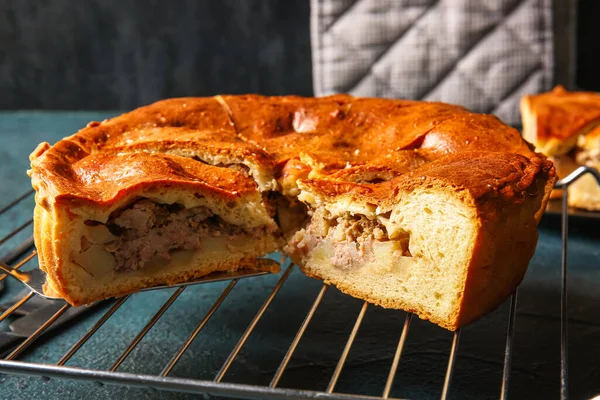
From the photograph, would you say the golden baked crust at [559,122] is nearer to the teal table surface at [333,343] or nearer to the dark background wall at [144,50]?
the teal table surface at [333,343]

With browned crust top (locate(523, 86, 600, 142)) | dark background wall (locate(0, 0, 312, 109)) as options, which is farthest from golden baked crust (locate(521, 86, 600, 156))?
dark background wall (locate(0, 0, 312, 109))

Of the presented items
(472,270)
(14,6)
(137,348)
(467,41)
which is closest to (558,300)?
(472,270)

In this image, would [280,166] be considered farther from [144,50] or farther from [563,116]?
[144,50]

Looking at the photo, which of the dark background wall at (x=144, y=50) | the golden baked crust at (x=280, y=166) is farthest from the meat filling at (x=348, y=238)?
the dark background wall at (x=144, y=50)

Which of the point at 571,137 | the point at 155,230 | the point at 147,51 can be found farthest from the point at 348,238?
the point at 147,51

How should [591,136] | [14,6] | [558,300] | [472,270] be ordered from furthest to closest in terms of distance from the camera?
1. [14,6]
2. [591,136]
3. [558,300]
4. [472,270]

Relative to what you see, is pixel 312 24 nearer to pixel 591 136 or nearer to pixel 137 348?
pixel 591 136
